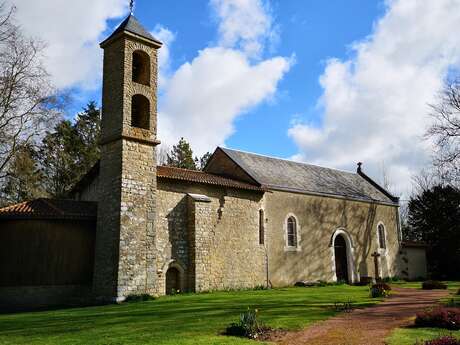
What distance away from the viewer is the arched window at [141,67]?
2125 cm

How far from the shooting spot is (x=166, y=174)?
21234 mm

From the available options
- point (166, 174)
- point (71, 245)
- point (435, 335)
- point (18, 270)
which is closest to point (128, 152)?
point (166, 174)

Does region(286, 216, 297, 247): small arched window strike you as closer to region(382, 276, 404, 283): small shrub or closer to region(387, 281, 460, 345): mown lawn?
region(382, 276, 404, 283): small shrub

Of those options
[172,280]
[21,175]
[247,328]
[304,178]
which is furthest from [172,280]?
[304,178]

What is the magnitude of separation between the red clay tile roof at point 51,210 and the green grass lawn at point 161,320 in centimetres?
479

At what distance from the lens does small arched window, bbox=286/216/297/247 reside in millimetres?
26516

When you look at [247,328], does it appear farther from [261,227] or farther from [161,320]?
[261,227]

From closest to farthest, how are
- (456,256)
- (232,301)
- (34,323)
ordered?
(34,323), (232,301), (456,256)

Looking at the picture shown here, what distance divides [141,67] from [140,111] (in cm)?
225

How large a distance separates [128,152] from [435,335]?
13.7 meters

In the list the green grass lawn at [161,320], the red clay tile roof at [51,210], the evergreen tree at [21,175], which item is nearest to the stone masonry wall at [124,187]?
the red clay tile roof at [51,210]

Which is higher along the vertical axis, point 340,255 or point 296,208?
point 296,208

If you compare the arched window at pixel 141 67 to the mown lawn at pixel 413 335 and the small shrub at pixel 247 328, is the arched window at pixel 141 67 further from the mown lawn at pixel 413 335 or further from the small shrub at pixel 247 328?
the mown lawn at pixel 413 335

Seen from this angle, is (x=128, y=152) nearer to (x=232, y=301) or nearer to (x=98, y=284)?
(x=98, y=284)
